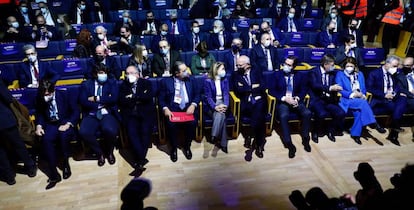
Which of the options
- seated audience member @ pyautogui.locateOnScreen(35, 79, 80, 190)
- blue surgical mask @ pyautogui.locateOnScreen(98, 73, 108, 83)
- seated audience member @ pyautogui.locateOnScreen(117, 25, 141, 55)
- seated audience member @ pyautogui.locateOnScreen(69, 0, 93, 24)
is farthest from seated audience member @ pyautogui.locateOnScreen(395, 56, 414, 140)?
seated audience member @ pyautogui.locateOnScreen(69, 0, 93, 24)

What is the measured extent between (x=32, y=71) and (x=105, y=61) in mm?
1074

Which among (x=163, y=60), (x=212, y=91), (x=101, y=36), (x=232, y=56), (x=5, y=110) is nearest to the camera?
(x=5, y=110)

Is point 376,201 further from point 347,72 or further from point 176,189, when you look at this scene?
point 347,72

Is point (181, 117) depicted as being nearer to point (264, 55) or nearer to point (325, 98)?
point (325, 98)

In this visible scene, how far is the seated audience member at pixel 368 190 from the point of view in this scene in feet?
6.31

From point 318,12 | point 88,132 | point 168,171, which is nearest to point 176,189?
point 168,171

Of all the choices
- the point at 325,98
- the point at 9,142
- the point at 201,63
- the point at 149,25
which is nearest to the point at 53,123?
the point at 9,142

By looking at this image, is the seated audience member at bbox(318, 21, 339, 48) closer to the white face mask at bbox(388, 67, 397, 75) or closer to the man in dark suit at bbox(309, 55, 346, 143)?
the white face mask at bbox(388, 67, 397, 75)

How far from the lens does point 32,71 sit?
5023mm

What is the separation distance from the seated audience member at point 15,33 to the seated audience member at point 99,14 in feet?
5.88

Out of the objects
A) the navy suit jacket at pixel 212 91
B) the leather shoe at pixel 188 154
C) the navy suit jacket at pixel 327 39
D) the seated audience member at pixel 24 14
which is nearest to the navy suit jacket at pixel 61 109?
the leather shoe at pixel 188 154

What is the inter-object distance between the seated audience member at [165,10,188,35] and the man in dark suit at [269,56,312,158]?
3380 mm

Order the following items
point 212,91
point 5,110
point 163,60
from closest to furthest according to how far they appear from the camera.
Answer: point 5,110, point 212,91, point 163,60

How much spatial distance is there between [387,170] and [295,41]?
350cm
